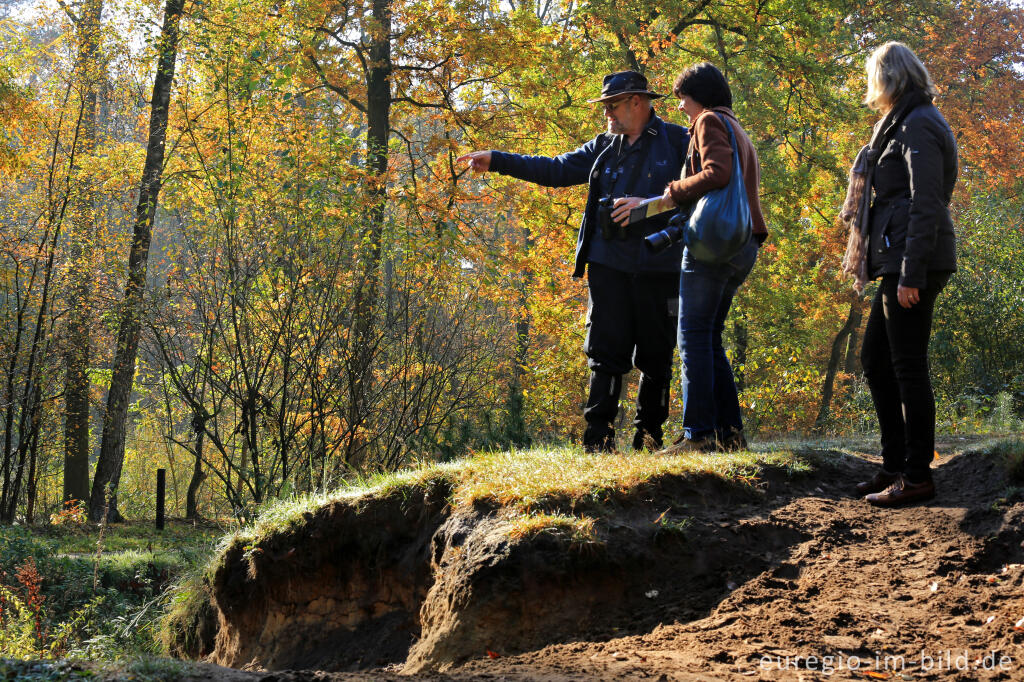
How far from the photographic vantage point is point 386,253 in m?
9.79

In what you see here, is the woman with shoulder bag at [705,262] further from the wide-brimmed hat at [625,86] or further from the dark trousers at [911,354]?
the dark trousers at [911,354]

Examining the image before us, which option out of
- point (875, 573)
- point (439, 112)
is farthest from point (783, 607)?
point (439, 112)

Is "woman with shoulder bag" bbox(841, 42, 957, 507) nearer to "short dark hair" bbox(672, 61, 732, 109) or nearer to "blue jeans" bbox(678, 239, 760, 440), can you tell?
"blue jeans" bbox(678, 239, 760, 440)

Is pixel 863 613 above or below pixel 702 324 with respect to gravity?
below

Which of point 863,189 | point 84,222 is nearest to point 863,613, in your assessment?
point 863,189

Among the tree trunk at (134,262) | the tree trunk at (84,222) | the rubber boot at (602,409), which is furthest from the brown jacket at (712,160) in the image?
the tree trunk at (84,222)

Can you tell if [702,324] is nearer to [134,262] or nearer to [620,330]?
[620,330]

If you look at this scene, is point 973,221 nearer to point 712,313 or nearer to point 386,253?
point 386,253

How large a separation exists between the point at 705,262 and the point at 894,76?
127cm

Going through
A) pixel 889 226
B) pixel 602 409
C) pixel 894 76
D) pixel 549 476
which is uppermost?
pixel 894 76

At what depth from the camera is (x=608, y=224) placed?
17.2 feet

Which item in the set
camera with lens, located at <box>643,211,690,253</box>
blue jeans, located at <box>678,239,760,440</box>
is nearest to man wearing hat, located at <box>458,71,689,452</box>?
camera with lens, located at <box>643,211,690,253</box>

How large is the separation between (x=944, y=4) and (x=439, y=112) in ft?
43.0

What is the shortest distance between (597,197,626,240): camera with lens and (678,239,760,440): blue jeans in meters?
0.47
